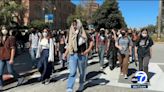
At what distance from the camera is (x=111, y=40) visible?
15.1 metres

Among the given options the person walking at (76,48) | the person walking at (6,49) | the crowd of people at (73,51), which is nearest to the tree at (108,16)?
the crowd of people at (73,51)

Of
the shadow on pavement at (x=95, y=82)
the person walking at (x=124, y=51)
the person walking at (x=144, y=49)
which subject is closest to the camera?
the shadow on pavement at (x=95, y=82)

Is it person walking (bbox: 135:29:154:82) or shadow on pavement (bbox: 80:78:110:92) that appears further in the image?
person walking (bbox: 135:29:154:82)

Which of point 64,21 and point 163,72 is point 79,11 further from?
point 163,72

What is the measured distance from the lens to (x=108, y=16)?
84.6m

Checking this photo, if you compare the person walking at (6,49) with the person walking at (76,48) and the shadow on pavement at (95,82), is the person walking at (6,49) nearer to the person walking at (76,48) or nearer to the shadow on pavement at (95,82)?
the person walking at (76,48)

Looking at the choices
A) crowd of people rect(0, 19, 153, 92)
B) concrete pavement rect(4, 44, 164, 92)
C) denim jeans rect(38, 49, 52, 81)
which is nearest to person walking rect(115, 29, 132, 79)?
crowd of people rect(0, 19, 153, 92)

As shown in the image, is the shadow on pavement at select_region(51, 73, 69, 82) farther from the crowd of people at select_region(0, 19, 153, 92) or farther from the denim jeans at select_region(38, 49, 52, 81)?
the denim jeans at select_region(38, 49, 52, 81)

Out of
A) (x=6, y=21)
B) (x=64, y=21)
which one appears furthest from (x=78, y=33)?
(x=64, y=21)

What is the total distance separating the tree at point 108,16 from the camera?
83500 millimetres

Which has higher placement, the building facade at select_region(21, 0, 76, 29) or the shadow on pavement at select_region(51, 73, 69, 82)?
the building facade at select_region(21, 0, 76, 29)

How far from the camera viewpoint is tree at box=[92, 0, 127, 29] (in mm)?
83500

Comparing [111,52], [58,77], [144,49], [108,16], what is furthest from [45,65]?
[108,16]

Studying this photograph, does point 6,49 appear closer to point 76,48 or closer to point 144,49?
point 76,48
